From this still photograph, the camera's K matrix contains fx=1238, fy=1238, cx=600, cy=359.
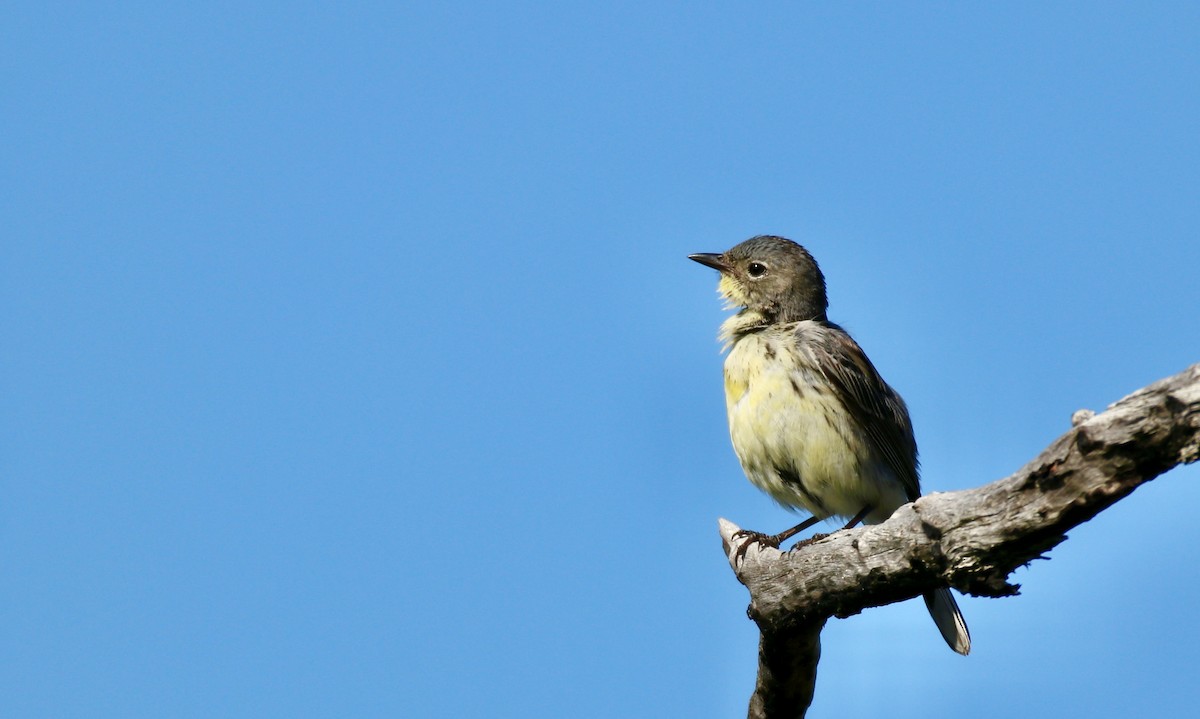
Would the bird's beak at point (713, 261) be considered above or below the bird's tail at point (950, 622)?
above

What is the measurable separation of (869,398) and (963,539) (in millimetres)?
3540

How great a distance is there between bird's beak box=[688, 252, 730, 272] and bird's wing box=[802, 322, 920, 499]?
1.56m

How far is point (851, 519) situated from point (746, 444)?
105cm

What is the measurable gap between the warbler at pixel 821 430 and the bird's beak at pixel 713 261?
4.10 ft

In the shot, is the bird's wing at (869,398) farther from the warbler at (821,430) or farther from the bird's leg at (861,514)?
the bird's leg at (861,514)

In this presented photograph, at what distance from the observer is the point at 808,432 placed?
30.1 ft

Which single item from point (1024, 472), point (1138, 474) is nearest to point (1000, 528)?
point (1024, 472)

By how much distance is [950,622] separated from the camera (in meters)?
8.98

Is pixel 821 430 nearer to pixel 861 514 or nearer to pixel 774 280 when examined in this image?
pixel 861 514

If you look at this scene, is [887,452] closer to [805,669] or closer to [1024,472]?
[805,669]

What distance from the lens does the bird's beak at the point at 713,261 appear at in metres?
11.2

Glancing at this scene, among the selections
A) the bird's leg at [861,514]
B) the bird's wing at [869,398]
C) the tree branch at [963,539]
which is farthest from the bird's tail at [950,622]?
the tree branch at [963,539]

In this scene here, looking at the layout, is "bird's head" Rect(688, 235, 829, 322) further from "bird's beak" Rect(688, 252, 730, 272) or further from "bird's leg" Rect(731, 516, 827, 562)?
"bird's leg" Rect(731, 516, 827, 562)

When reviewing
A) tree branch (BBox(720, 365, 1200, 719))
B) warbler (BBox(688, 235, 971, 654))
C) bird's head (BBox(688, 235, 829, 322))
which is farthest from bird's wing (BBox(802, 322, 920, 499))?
tree branch (BBox(720, 365, 1200, 719))
